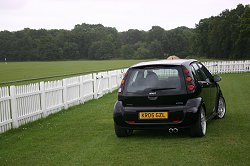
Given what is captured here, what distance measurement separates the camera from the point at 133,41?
168 meters

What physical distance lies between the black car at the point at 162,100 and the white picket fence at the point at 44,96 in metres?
3.10

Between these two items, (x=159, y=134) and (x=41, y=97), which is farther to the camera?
(x=41, y=97)

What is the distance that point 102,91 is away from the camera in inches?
758

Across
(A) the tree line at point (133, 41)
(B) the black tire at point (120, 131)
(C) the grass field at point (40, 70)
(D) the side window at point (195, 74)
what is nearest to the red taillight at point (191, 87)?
(D) the side window at point (195, 74)

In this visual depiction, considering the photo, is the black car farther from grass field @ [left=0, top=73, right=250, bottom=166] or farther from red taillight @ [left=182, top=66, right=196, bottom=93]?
grass field @ [left=0, top=73, right=250, bottom=166]

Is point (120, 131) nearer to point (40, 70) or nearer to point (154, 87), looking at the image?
point (154, 87)

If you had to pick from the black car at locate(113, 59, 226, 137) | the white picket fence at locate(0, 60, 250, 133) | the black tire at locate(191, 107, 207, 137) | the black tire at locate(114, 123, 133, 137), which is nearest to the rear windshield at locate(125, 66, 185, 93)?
the black car at locate(113, 59, 226, 137)

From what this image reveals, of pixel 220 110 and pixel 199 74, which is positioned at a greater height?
pixel 199 74

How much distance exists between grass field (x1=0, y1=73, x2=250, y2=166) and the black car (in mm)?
334

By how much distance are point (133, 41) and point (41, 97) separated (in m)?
157

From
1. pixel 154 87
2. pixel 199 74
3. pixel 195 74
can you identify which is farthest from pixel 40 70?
pixel 154 87

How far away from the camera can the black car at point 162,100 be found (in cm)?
795

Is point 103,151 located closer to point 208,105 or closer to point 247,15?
point 208,105

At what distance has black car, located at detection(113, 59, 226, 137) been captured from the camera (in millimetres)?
7953
